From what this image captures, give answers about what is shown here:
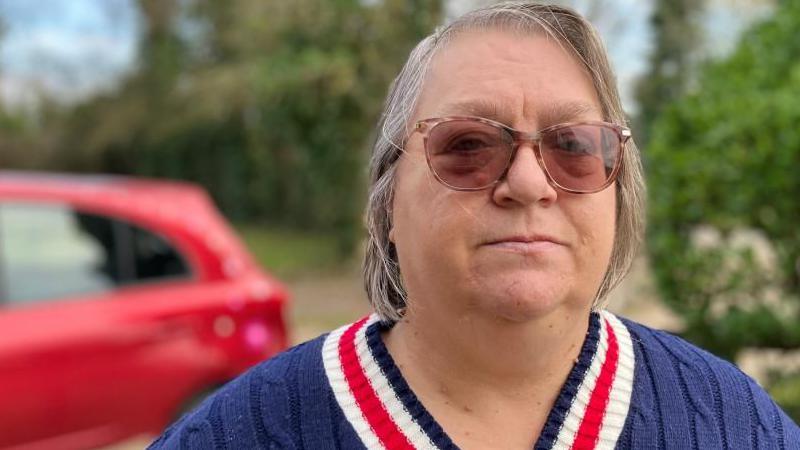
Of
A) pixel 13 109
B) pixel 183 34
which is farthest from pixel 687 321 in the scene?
pixel 13 109

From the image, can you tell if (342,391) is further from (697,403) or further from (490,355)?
(697,403)

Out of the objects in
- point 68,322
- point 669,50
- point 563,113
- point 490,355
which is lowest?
point 68,322

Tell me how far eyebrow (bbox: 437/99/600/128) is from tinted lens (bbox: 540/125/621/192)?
0.06 ft

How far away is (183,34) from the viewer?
66.9 ft

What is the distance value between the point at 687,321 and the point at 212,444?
297 cm

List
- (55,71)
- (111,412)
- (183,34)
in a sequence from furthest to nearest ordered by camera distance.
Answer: (55,71), (183,34), (111,412)

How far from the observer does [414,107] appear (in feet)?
4.20

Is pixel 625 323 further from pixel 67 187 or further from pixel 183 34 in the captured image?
pixel 183 34

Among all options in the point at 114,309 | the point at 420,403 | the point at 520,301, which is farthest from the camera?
the point at 114,309

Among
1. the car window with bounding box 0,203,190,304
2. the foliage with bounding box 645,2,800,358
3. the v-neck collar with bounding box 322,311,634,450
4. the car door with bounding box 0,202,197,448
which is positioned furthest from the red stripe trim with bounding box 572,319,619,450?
the car window with bounding box 0,203,190,304

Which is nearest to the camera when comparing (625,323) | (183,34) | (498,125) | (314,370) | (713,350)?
(498,125)

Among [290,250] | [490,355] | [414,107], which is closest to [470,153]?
[414,107]

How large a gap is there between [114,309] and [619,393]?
2872 millimetres

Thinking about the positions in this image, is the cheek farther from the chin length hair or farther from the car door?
the car door
